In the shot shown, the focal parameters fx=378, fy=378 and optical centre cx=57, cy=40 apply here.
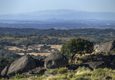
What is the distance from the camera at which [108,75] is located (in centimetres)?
1798

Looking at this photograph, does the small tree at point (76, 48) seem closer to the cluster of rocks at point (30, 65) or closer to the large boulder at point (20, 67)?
the cluster of rocks at point (30, 65)

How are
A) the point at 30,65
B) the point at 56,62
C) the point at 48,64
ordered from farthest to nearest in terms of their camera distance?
1. the point at 56,62
2. the point at 48,64
3. the point at 30,65

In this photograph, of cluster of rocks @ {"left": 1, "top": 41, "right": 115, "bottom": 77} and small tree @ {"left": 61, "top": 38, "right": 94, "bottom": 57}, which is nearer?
cluster of rocks @ {"left": 1, "top": 41, "right": 115, "bottom": 77}

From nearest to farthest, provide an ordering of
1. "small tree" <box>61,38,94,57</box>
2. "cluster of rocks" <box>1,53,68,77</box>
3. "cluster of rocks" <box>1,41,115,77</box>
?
"cluster of rocks" <box>1,53,68,77</box>
"cluster of rocks" <box>1,41,115,77</box>
"small tree" <box>61,38,94,57</box>

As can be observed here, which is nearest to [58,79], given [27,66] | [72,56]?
[27,66]

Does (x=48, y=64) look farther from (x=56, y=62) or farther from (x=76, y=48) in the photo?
(x=76, y=48)

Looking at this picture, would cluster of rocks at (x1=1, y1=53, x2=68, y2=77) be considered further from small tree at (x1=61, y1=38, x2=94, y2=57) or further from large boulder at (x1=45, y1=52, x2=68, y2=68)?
small tree at (x1=61, y1=38, x2=94, y2=57)

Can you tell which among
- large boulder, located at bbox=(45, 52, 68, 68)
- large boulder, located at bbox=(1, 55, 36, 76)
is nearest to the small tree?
large boulder, located at bbox=(45, 52, 68, 68)

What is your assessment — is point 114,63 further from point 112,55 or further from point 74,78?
point 74,78

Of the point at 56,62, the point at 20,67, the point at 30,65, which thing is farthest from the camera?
the point at 56,62

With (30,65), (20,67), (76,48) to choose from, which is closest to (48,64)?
(30,65)

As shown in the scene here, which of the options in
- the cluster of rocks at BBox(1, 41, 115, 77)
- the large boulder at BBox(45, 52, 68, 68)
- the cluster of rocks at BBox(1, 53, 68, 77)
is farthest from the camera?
the large boulder at BBox(45, 52, 68, 68)

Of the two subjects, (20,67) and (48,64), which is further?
(48,64)

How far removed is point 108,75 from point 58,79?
7.93 ft
